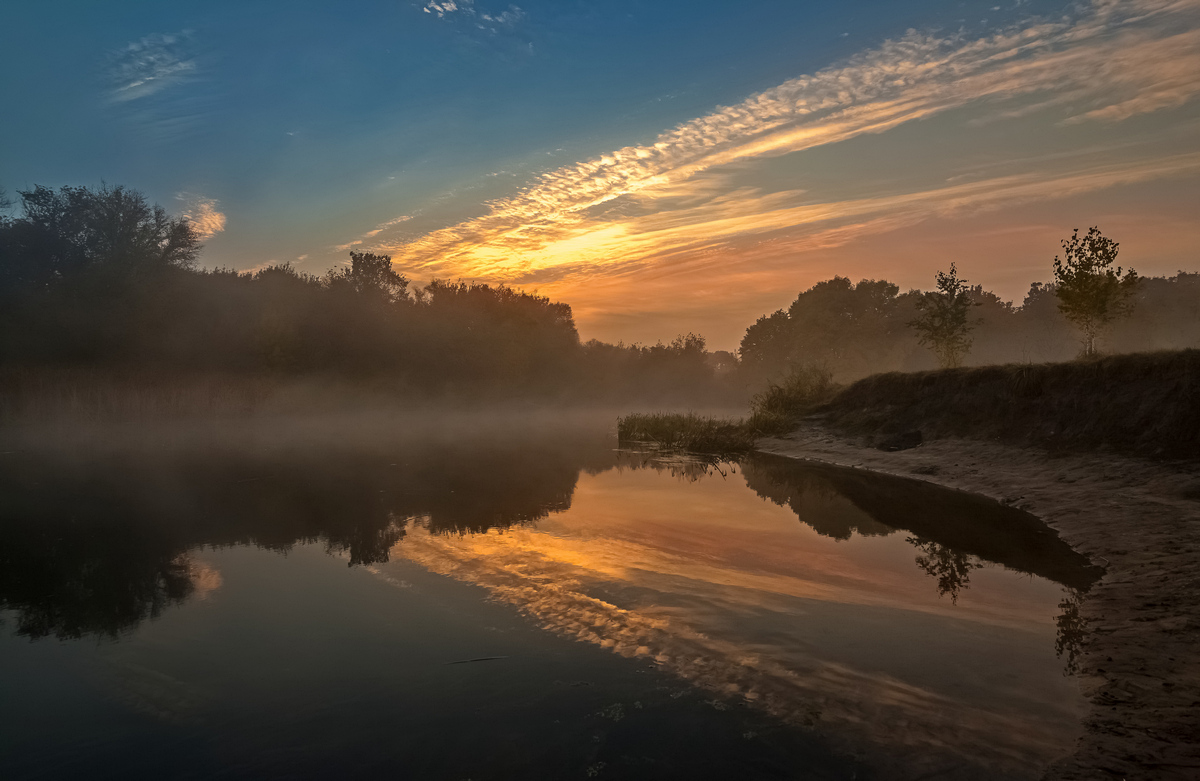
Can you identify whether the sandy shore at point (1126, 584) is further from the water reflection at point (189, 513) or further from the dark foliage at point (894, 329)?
the dark foliage at point (894, 329)

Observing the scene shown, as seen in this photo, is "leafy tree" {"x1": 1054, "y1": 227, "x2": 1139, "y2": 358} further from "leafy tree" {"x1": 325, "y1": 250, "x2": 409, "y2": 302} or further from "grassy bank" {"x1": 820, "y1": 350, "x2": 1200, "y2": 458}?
"leafy tree" {"x1": 325, "y1": 250, "x2": 409, "y2": 302}

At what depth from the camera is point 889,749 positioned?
355 cm

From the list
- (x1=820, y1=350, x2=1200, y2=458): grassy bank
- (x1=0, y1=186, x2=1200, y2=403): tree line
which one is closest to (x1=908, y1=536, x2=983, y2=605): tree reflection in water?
(x1=820, y1=350, x2=1200, y2=458): grassy bank

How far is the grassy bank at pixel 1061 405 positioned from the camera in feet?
41.8

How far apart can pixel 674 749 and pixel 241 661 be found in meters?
3.60

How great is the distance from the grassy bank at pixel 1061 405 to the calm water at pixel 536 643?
4.84 meters

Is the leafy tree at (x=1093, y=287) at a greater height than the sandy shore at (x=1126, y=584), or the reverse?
the leafy tree at (x=1093, y=287)

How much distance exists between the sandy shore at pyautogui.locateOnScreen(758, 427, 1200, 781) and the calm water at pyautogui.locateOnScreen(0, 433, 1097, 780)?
0.77 feet

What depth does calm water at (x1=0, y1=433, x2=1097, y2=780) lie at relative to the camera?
3.65 m

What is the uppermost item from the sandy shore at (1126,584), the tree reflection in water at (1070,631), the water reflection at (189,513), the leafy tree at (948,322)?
the leafy tree at (948,322)

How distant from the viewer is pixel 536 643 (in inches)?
209

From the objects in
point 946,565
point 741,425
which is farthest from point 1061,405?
point 741,425

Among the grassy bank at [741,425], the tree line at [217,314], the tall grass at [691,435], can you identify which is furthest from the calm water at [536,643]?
the tree line at [217,314]

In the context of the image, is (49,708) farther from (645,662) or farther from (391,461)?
(391,461)
